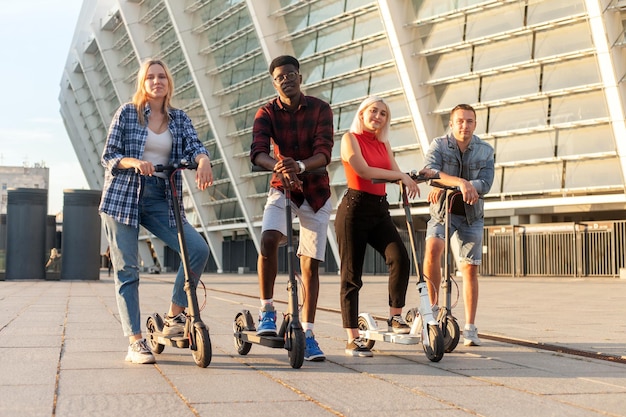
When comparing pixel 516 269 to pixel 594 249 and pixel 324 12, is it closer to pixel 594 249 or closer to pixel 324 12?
pixel 594 249

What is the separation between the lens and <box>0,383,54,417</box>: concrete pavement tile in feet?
12.9

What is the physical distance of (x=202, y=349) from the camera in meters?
5.40

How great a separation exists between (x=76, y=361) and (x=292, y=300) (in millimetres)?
1464

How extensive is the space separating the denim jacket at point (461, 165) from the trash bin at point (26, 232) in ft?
71.8

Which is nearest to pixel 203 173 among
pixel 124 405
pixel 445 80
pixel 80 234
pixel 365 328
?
pixel 365 328

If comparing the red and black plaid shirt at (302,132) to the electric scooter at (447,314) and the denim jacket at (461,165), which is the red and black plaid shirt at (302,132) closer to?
the electric scooter at (447,314)

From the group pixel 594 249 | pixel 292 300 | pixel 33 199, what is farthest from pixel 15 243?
pixel 292 300

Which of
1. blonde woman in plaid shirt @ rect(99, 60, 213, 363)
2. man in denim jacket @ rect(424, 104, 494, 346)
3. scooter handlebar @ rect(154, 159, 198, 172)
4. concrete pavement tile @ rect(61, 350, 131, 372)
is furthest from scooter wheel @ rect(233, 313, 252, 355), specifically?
man in denim jacket @ rect(424, 104, 494, 346)

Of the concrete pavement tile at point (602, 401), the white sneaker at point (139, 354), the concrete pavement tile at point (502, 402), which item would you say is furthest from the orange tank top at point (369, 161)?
the concrete pavement tile at point (602, 401)

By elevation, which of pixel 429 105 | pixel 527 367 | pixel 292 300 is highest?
pixel 429 105

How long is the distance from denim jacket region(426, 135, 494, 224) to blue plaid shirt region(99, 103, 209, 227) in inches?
81.7

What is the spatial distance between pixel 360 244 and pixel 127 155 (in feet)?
5.73

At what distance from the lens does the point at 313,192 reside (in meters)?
6.11

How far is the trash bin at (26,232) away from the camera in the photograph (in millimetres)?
27062
